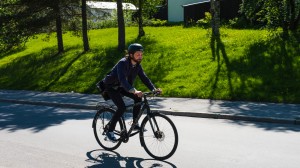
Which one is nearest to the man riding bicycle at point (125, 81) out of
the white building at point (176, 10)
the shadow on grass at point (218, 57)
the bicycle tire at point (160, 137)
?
the bicycle tire at point (160, 137)

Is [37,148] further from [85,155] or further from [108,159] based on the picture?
[108,159]

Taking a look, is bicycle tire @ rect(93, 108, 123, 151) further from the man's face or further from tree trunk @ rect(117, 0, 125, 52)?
tree trunk @ rect(117, 0, 125, 52)

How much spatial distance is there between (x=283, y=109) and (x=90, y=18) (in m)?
17.6

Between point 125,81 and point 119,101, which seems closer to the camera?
point 125,81

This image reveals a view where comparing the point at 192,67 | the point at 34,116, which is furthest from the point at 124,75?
the point at 192,67

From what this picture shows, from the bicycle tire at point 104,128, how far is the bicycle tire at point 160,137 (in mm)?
636

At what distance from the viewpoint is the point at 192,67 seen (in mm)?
18000

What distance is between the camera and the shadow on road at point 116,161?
6648 mm

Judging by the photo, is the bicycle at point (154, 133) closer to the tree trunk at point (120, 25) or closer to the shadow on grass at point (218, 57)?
the shadow on grass at point (218, 57)

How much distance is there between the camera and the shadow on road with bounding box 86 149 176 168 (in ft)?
21.8

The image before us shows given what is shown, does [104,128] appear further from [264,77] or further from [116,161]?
[264,77]

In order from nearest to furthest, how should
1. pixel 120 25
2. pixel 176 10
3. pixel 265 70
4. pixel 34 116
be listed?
1. pixel 34 116
2. pixel 265 70
3. pixel 120 25
4. pixel 176 10

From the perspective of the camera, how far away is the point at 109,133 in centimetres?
754

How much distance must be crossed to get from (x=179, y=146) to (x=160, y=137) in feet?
3.36
